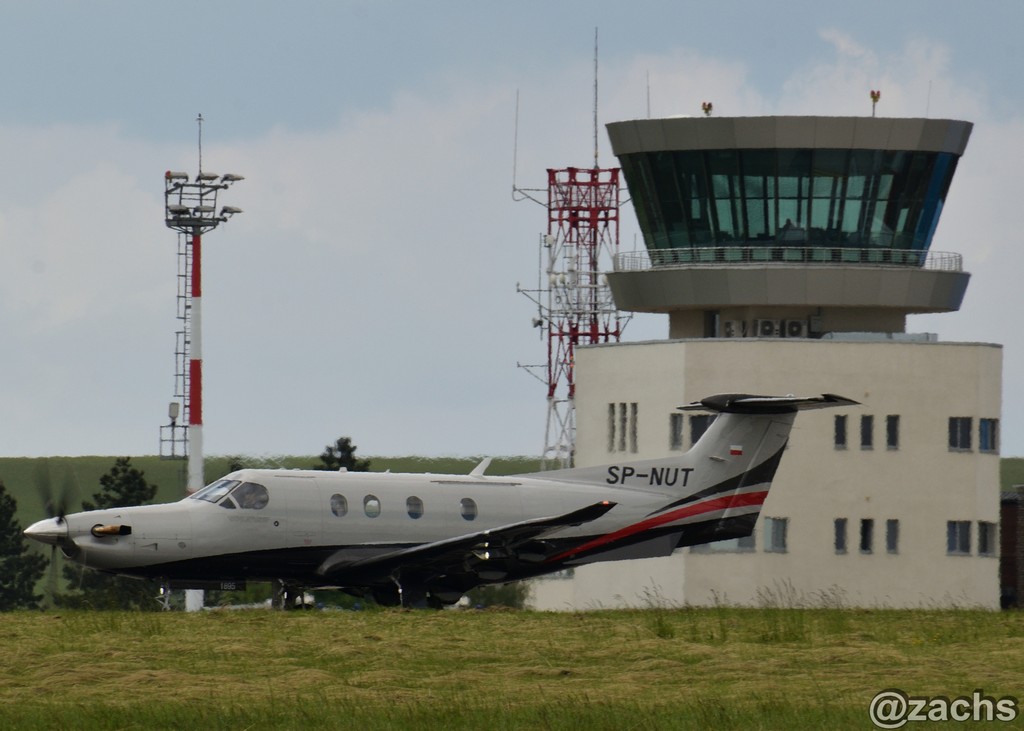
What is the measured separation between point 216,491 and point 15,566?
73.2 m

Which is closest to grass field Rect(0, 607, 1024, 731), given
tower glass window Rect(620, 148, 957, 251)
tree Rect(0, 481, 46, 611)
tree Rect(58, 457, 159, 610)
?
tower glass window Rect(620, 148, 957, 251)

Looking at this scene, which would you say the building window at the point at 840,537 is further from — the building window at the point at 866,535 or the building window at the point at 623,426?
the building window at the point at 623,426

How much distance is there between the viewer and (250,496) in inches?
1405

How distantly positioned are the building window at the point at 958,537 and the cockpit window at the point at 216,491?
32450 millimetres

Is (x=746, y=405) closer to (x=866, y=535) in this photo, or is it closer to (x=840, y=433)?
(x=840, y=433)

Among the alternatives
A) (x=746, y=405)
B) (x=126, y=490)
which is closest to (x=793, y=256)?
(x=746, y=405)

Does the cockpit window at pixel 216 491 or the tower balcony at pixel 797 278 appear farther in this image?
the tower balcony at pixel 797 278

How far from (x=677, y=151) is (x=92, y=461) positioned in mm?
87108

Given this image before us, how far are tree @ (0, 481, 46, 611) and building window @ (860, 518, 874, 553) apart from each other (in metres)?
56.1

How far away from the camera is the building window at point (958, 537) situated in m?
61.6

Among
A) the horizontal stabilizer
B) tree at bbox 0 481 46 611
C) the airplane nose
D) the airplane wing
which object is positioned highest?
the horizontal stabilizer

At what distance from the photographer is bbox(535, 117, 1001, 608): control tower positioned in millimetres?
60219

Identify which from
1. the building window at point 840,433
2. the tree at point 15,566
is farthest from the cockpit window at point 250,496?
the tree at point 15,566

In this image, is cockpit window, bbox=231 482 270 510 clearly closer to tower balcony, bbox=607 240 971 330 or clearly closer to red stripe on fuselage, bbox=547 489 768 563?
red stripe on fuselage, bbox=547 489 768 563
